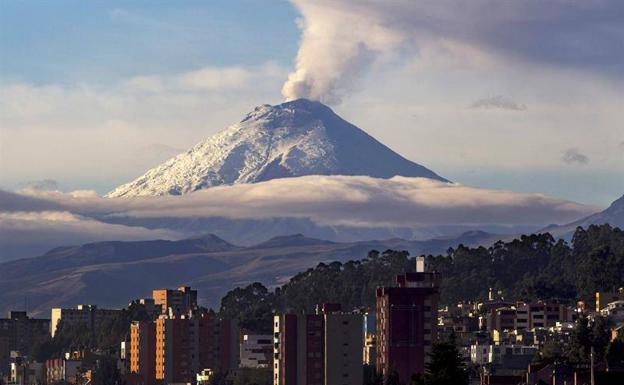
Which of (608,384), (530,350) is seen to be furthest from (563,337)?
(608,384)

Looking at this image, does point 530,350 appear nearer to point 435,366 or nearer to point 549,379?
point 549,379

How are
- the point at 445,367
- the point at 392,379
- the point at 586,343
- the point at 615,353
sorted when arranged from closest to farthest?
Answer: 1. the point at 445,367
2. the point at 615,353
3. the point at 586,343
4. the point at 392,379

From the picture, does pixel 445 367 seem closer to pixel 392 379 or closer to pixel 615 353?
pixel 615 353

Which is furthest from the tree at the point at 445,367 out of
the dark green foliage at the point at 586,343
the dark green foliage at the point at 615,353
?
Answer: the dark green foliage at the point at 586,343

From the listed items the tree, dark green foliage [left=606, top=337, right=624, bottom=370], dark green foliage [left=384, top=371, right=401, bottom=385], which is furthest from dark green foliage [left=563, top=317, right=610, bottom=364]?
the tree

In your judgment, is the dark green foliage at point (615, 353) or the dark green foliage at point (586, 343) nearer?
the dark green foliage at point (615, 353)

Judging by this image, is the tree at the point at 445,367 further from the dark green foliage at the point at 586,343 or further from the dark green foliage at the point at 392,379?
the dark green foliage at the point at 392,379

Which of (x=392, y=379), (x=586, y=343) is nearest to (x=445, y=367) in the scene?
(x=586, y=343)

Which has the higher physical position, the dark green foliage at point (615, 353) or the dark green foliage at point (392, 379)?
the dark green foliage at point (615, 353)
